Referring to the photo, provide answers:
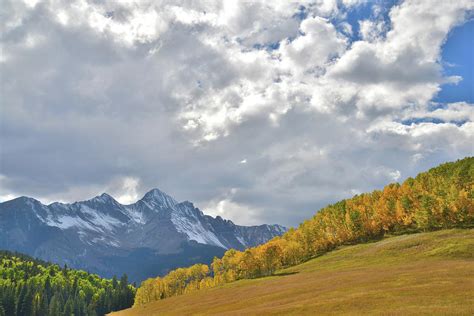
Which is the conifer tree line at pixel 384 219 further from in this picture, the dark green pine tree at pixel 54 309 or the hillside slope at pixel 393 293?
the dark green pine tree at pixel 54 309

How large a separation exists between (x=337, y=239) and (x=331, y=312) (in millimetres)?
118906

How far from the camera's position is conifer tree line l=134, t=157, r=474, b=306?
134625mm

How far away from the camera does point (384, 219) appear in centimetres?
15375

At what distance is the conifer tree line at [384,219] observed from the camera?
135 m

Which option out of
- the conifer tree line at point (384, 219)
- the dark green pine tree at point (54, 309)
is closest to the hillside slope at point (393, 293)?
the conifer tree line at point (384, 219)

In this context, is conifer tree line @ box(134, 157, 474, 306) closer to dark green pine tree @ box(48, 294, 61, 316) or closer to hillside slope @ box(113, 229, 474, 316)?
hillside slope @ box(113, 229, 474, 316)

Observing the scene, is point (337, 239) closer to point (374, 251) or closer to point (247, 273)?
point (247, 273)

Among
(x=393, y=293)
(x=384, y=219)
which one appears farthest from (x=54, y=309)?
(x=393, y=293)

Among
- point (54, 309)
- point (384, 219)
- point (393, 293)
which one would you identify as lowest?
point (393, 293)

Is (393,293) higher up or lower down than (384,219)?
lower down

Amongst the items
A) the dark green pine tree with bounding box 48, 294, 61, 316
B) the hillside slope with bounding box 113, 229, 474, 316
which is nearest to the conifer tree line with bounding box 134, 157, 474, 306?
the hillside slope with bounding box 113, 229, 474, 316

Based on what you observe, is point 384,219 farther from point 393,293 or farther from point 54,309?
point 54,309

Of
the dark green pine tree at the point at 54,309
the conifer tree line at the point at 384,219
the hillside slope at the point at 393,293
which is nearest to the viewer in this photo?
the hillside slope at the point at 393,293

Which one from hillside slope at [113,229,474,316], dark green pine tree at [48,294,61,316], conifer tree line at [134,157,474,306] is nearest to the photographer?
hillside slope at [113,229,474,316]
